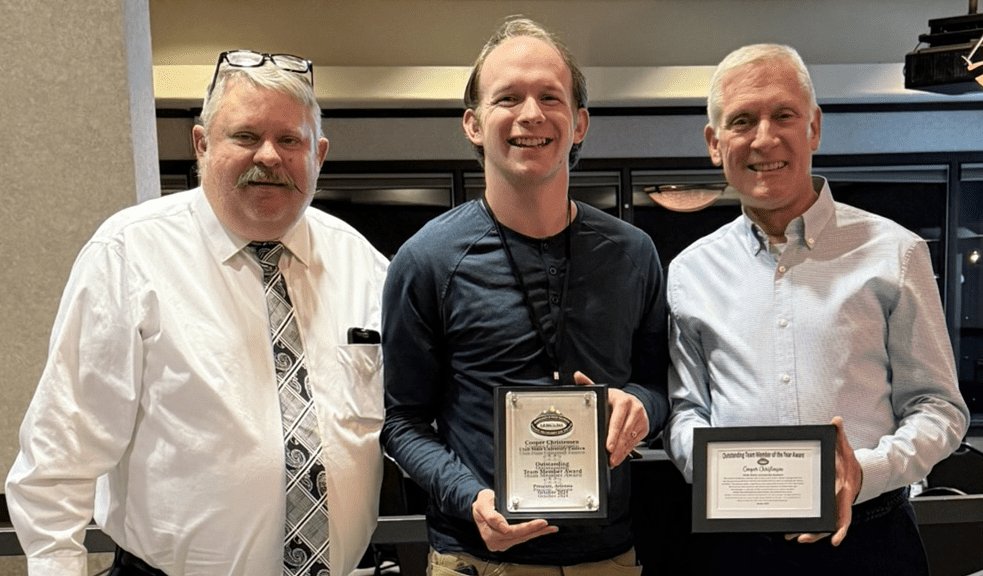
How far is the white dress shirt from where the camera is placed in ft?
5.49

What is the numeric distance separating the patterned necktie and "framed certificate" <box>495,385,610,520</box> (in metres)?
0.38

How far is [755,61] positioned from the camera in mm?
1793

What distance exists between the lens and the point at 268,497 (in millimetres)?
1729

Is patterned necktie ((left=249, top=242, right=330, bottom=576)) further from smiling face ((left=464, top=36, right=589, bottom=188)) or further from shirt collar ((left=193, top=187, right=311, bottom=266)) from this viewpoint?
smiling face ((left=464, top=36, right=589, bottom=188))

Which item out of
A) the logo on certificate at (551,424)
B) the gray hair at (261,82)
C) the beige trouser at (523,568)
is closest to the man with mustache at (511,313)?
the beige trouser at (523,568)

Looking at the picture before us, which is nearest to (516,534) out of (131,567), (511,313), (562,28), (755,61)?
(511,313)

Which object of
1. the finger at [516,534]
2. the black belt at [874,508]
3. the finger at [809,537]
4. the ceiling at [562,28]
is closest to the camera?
the finger at [516,534]

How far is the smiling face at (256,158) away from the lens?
5.76 feet

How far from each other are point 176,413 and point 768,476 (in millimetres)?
1053

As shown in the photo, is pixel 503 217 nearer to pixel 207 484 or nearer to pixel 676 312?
pixel 676 312

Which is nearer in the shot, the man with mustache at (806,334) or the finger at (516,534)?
the finger at (516,534)

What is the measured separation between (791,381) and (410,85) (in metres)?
4.96

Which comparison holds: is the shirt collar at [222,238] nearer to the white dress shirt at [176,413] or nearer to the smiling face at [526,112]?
the white dress shirt at [176,413]

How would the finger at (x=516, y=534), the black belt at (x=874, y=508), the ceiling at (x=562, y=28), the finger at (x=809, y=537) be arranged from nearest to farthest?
the finger at (x=516, y=534)
the finger at (x=809, y=537)
the black belt at (x=874, y=508)
the ceiling at (x=562, y=28)
